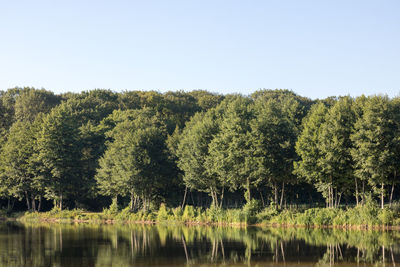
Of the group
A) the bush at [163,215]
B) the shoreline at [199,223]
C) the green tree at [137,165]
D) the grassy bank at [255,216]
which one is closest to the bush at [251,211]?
the grassy bank at [255,216]

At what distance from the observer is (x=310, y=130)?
68.2 meters

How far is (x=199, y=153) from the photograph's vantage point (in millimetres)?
79812

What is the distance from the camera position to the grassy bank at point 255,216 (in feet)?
187

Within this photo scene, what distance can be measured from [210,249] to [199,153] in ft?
122

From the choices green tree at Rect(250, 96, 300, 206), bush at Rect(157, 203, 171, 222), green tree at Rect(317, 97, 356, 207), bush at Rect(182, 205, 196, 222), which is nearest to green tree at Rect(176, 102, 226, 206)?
bush at Rect(157, 203, 171, 222)

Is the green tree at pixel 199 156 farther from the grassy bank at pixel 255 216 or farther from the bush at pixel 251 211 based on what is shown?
the bush at pixel 251 211

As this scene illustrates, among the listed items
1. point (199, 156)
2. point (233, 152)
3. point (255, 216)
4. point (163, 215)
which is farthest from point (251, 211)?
point (163, 215)

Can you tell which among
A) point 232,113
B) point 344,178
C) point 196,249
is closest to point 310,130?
point 344,178

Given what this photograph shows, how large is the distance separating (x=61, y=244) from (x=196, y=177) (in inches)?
1305

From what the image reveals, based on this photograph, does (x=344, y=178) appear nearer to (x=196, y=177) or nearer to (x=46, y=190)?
(x=196, y=177)

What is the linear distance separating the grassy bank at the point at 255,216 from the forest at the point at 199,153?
3.09 meters

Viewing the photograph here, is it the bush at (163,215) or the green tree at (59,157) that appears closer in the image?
the bush at (163,215)

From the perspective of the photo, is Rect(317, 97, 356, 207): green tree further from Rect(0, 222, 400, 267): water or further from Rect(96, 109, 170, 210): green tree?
Rect(96, 109, 170, 210): green tree

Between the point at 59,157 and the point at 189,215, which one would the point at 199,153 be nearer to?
the point at 189,215
